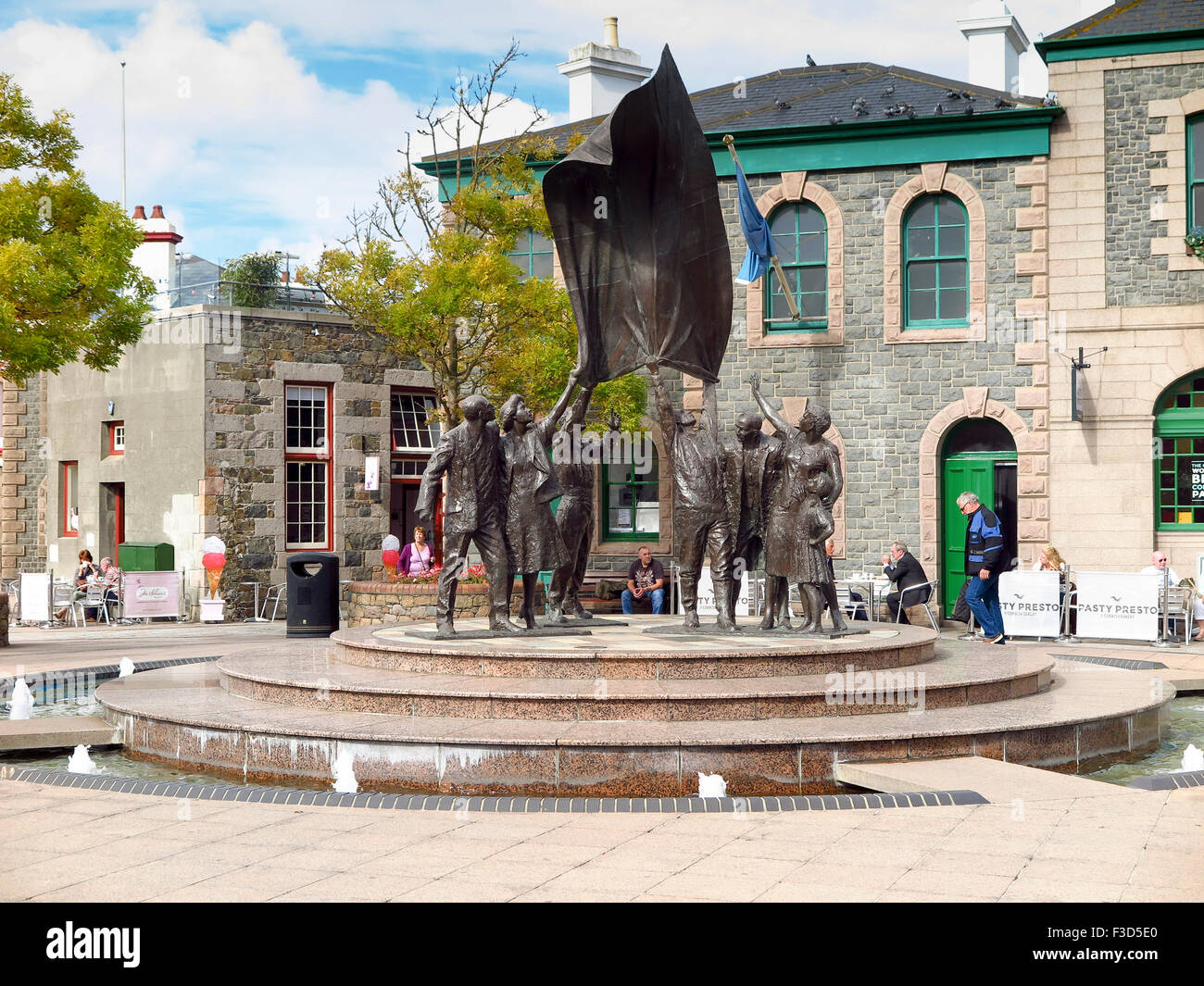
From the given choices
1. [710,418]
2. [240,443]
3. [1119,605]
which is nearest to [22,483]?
[240,443]

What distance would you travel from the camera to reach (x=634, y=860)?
602cm

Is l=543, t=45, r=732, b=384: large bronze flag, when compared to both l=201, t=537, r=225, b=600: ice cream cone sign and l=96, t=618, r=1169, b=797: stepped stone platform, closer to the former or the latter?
l=96, t=618, r=1169, b=797: stepped stone platform

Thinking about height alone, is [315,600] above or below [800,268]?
below

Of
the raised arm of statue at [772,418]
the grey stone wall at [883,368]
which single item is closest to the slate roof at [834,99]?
the grey stone wall at [883,368]

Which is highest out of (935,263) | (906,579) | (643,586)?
(935,263)

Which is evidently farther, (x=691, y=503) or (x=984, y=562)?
(x=984, y=562)

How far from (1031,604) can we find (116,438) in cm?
1690

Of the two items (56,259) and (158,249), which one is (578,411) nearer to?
(56,259)

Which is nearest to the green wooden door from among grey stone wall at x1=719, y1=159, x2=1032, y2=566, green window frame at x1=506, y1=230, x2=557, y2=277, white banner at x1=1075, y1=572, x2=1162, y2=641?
grey stone wall at x1=719, y1=159, x2=1032, y2=566

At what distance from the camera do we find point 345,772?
8281mm

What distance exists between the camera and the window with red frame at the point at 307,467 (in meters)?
23.9

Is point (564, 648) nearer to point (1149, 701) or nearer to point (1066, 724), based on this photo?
point (1066, 724)

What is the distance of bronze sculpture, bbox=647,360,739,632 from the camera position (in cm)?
1199

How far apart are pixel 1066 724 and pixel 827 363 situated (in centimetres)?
1228
